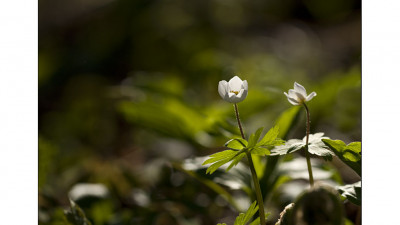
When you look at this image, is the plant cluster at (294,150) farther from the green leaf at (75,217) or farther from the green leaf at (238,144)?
the green leaf at (75,217)

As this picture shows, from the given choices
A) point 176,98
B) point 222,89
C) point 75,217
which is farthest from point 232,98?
point 176,98

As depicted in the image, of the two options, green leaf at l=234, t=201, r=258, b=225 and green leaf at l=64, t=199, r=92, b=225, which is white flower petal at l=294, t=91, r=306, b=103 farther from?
green leaf at l=64, t=199, r=92, b=225

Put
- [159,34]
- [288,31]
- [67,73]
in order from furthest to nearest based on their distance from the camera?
[288,31], [159,34], [67,73]

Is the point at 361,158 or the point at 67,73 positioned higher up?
the point at 67,73

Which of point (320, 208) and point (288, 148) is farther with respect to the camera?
point (288, 148)

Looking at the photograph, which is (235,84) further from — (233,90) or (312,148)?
(312,148)

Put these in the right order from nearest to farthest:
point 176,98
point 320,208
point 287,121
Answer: point 320,208
point 287,121
point 176,98
